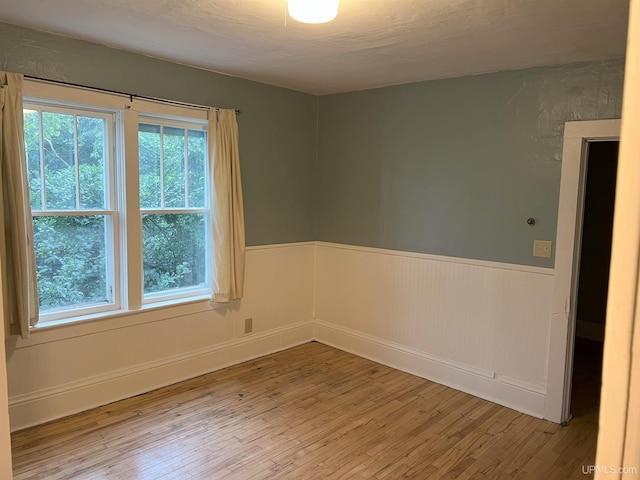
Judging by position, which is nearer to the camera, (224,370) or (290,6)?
(290,6)

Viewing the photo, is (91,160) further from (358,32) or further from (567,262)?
(567,262)

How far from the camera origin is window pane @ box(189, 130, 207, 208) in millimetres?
3748

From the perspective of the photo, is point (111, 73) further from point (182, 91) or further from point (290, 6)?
point (290, 6)

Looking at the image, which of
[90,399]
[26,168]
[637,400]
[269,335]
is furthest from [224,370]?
[637,400]

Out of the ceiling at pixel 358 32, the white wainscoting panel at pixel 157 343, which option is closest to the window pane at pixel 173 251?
the white wainscoting panel at pixel 157 343

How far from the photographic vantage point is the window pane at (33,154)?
9.43ft

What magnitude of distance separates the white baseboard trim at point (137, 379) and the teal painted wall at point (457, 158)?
1232mm

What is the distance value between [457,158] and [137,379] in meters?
2.99

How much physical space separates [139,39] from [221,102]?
957 mm

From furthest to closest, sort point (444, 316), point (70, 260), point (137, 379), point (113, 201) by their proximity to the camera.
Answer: point (444, 316) < point (137, 379) < point (113, 201) < point (70, 260)

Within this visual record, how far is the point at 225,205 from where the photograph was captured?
3.73 m

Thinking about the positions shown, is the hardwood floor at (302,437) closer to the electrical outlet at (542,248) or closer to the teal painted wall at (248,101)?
the electrical outlet at (542,248)

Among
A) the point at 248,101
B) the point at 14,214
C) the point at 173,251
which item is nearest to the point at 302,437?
the point at 173,251

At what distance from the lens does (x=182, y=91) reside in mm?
3512
